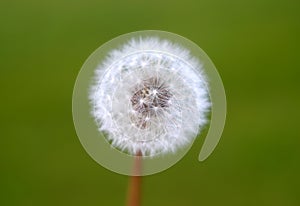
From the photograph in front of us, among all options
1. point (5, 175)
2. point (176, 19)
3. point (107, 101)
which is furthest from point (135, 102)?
point (5, 175)

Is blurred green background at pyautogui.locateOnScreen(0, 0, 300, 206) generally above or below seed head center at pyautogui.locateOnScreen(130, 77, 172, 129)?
above

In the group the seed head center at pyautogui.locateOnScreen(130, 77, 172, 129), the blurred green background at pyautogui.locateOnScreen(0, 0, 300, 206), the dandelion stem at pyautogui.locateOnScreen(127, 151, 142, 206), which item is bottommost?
the dandelion stem at pyautogui.locateOnScreen(127, 151, 142, 206)

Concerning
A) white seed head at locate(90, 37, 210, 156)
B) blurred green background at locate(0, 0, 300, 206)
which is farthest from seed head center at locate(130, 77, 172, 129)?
blurred green background at locate(0, 0, 300, 206)

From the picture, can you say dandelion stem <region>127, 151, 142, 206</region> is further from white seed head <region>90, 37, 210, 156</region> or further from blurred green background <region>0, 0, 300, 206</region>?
blurred green background <region>0, 0, 300, 206</region>

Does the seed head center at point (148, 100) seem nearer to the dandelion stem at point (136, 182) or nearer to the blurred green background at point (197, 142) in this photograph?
the dandelion stem at point (136, 182)

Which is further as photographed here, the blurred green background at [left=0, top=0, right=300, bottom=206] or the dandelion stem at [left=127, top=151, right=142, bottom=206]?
the blurred green background at [left=0, top=0, right=300, bottom=206]

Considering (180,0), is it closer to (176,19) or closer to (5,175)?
(176,19)

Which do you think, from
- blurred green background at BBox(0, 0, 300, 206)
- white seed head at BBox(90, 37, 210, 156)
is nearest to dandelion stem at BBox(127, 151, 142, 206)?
white seed head at BBox(90, 37, 210, 156)

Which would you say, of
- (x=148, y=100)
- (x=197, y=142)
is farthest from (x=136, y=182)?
(x=197, y=142)
